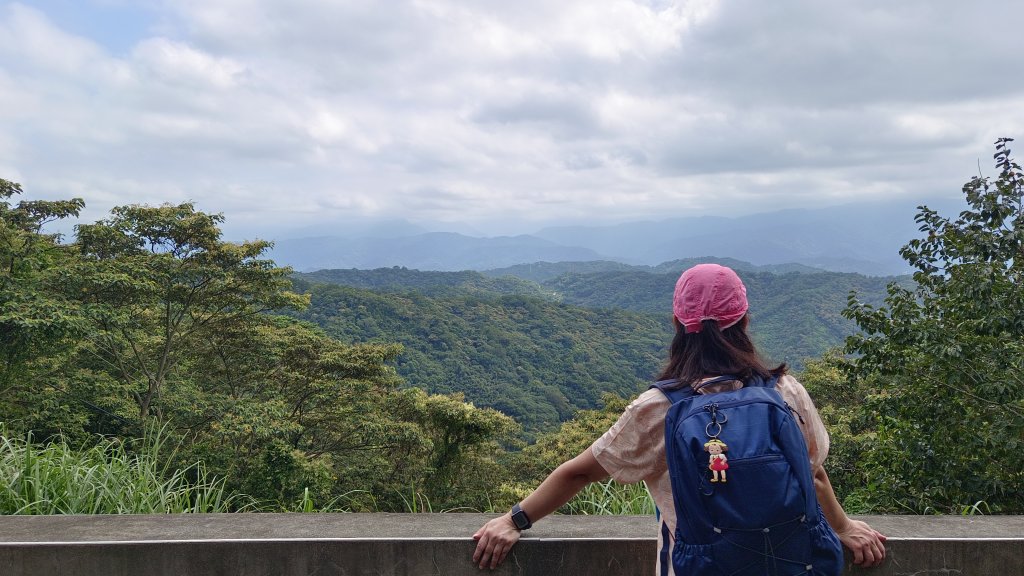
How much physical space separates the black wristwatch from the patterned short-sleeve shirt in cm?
29

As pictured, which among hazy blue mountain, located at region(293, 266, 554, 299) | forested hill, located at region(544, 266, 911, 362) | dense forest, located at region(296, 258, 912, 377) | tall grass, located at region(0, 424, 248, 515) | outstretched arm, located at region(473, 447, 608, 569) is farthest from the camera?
hazy blue mountain, located at region(293, 266, 554, 299)

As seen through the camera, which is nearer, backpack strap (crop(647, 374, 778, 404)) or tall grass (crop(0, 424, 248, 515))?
backpack strap (crop(647, 374, 778, 404))

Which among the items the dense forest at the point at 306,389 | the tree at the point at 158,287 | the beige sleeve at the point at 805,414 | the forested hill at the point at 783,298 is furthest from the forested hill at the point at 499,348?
the beige sleeve at the point at 805,414

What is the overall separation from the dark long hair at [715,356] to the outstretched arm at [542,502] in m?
0.24

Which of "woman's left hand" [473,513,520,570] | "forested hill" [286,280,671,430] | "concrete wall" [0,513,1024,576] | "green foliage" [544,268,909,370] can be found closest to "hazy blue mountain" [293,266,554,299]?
"green foliage" [544,268,909,370]

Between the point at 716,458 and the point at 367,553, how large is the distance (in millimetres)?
907

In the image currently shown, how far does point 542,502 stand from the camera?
4.76ft

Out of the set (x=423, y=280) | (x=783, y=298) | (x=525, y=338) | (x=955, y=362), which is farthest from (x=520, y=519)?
(x=423, y=280)

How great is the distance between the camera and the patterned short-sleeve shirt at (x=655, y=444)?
1232 millimetres

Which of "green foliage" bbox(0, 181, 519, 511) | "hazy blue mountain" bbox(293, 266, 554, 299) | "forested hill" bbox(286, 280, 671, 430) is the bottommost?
"forested hill" bbox(286, 280, 671, 430)

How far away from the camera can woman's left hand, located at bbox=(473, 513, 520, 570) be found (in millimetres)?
1529

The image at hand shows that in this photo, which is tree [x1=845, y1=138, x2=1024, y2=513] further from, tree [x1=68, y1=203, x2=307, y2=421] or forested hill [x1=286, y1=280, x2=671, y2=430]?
forested hill [x1=286, y1=280, x2=671, y2=430]

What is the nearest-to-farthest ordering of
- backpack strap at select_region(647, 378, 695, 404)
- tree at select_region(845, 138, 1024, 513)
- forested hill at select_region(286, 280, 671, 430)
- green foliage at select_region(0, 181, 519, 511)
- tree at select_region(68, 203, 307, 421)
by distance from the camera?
backpack strap at select_region(647, 378, 695, 404), tree at select_region(845, 138, 1024, 513), green foliage at select_region(0, 181, 519, 511), tree at select_region(68, 203, 307, 421), forested hill at select_region(286, 280, 671, 430)

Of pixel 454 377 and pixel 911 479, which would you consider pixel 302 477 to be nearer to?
pixel 911 479
